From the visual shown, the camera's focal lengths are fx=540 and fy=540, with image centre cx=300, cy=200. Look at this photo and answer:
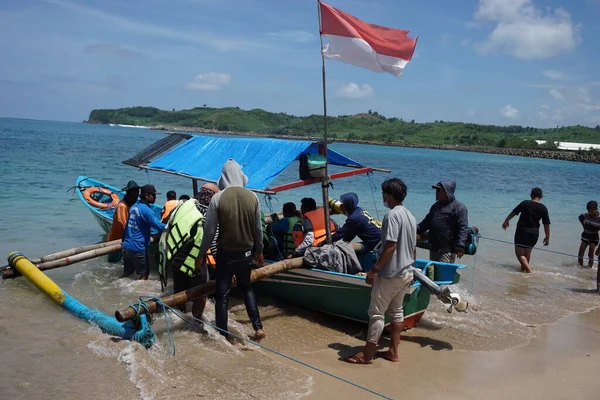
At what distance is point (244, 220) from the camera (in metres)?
5.65

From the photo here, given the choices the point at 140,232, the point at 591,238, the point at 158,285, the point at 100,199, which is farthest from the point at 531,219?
the point at 100,199

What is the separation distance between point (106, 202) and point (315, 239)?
7.44m

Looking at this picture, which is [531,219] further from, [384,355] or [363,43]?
[384,355]

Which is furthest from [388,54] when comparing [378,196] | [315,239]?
[378,196]

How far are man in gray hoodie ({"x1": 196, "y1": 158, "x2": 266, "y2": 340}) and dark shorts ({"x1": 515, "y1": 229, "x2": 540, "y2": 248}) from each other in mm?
6591

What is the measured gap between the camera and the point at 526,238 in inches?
415

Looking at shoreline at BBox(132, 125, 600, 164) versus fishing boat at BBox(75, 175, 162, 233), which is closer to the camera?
fishing boat at BBox(75, 175, 162, 233)

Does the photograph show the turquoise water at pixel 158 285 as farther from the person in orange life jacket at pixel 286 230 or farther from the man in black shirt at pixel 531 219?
the person in orange life jacket at pixel 286 230

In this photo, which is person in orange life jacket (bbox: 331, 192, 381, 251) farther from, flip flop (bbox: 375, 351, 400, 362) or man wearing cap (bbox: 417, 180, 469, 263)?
flip flop (bbox: 375, 351, 400, 362)

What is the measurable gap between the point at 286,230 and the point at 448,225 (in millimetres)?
2299

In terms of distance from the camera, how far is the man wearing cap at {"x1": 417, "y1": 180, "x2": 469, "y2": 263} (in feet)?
24.3

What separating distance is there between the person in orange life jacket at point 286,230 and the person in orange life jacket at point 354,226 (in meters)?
0.84

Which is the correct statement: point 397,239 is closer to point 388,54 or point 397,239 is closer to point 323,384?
point 323,384

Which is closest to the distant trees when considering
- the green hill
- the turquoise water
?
the green hill
